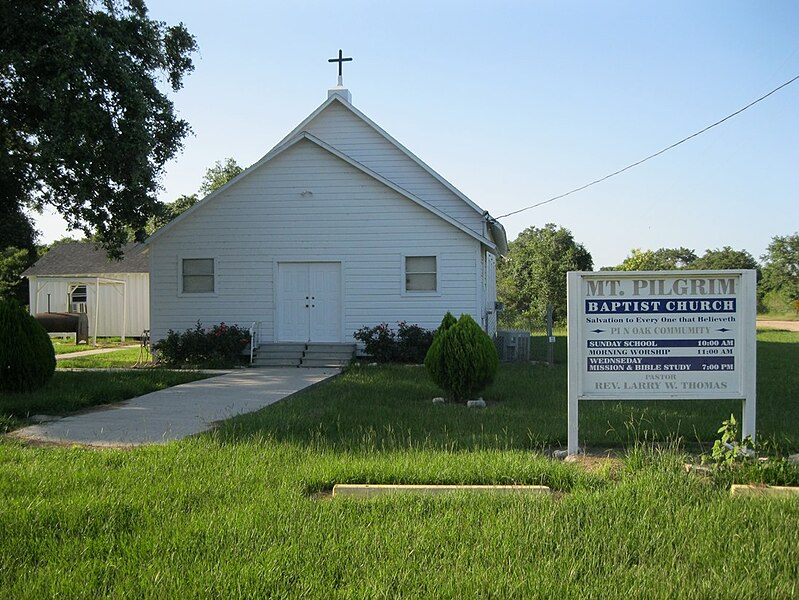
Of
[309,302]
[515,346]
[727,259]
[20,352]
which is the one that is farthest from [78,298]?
[727,259]

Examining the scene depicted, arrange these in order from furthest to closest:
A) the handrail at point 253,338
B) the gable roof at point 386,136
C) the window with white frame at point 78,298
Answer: the window with white frame at point 78,298 < the gable roof at point 386,136 < the handrail at point 253,338

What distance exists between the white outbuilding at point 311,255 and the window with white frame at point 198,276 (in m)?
0.03

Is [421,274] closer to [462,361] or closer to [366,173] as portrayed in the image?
[366,173]

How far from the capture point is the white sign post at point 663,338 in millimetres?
6953

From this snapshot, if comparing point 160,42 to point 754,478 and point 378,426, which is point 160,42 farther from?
point 754,478

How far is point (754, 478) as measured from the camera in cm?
588

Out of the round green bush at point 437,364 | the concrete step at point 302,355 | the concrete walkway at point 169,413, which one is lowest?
the concrete walkway at point 169,413

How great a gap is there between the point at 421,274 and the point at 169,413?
9336 millimetres

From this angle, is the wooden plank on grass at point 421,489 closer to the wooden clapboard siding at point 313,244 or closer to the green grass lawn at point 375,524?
the green grass lawn at point 375,524

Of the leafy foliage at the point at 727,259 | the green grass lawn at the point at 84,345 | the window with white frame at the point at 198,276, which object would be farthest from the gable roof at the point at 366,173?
the leafy foliage at the point at 727,259

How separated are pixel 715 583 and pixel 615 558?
0.56m

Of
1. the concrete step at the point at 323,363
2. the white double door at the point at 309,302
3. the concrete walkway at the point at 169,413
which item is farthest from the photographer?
the white double door at the point at 309,302

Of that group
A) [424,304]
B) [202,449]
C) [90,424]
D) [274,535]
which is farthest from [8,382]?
[424,304]

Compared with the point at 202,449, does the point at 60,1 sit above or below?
above
